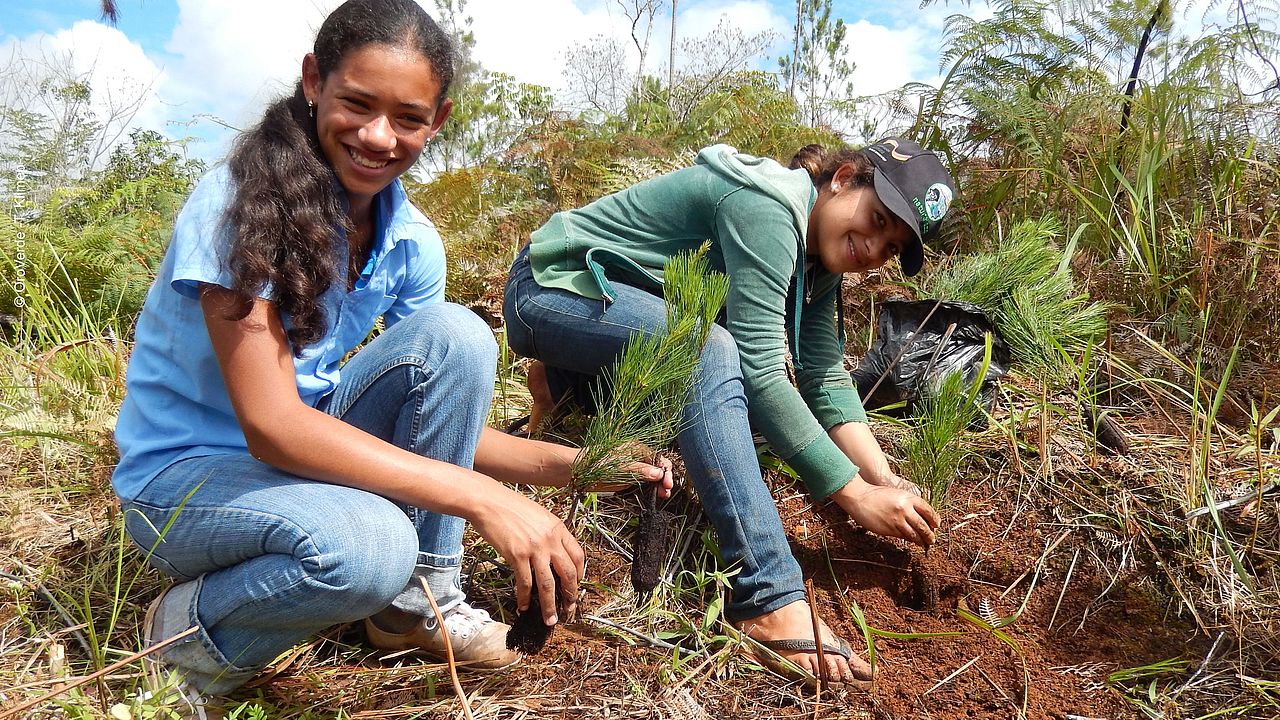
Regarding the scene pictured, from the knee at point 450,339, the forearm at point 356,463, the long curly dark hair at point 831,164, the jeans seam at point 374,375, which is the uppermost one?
the long curly dark hair at point 831,164

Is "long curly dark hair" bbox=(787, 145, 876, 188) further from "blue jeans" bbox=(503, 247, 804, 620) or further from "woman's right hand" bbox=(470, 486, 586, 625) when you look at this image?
"woman's right hand" bbox=(470, 486, 586, 625)

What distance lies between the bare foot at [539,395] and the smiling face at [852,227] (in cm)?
87

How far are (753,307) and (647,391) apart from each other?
1.90 feet

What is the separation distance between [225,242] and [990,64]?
3.43 m

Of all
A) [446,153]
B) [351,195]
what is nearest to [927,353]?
[351,195]

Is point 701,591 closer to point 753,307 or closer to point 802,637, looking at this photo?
point 802,637

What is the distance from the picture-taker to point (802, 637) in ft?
5.80

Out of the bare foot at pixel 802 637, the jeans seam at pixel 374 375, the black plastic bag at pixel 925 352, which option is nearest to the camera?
the jeans seam at pixel 374 375

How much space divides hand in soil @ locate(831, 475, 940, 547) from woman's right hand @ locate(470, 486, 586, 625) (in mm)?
864

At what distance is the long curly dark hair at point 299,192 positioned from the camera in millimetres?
1313

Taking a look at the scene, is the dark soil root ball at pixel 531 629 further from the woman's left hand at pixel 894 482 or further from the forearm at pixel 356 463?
the woman's left hand at pixel 894 482

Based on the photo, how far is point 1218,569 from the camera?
6.45ft

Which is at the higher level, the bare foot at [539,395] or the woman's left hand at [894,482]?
the bare foot at [539,395]

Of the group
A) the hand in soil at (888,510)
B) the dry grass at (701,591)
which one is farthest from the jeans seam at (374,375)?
the hand in soil at (888,510)
